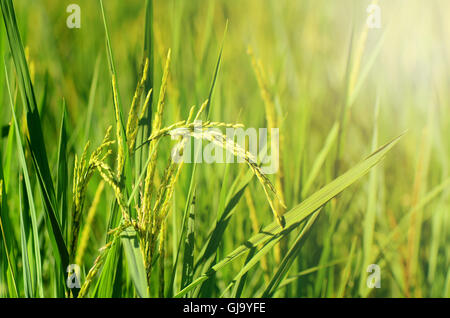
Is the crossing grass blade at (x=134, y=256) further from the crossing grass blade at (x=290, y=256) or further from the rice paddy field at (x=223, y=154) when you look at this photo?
the crossing grass blade at (x=290, y=256)

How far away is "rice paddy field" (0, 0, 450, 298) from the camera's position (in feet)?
1.44

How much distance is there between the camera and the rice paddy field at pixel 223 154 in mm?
438

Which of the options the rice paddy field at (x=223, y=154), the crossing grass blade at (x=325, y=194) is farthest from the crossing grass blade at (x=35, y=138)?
the crossing grass blade at (x=325, y=194)

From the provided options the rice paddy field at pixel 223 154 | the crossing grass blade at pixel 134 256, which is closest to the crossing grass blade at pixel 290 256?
the rice paddy field at pixel 223 154

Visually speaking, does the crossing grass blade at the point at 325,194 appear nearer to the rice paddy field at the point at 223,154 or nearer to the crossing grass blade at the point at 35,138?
the rice paddy field at the point at 223,154

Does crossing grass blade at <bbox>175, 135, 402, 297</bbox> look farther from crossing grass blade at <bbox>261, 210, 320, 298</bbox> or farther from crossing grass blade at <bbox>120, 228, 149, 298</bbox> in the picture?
crossing grass blade at <bbox>120, 228, 149, 298</bbox>

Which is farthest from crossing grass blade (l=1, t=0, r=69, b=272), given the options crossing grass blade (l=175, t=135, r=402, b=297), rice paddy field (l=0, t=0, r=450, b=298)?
crossing grass blade (l=175, t=135, r=402, b=297)

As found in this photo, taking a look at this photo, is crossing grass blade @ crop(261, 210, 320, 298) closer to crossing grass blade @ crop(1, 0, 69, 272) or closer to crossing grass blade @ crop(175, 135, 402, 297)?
crossing grass blade @ crop(175, 135, 402, 297)

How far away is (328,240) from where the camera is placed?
0.63 m

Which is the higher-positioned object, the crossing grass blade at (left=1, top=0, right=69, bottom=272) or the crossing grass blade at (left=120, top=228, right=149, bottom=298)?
the crossing grass blade at (left=1, top=0, right=69, bottom=272)

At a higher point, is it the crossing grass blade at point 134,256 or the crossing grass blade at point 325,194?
the crossing grass blade at point 325,194
